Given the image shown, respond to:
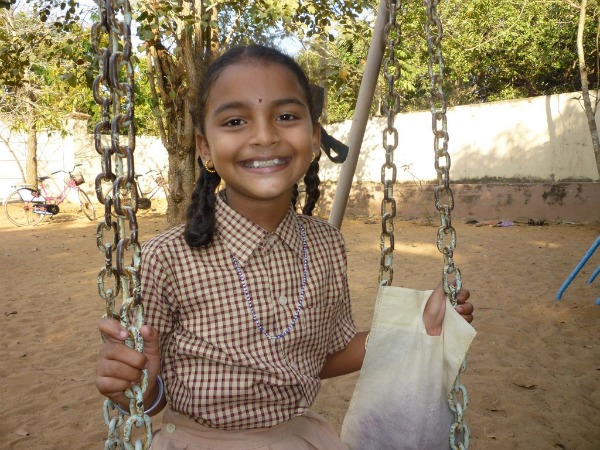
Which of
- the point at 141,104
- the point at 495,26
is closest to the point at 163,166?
the point at 141,104

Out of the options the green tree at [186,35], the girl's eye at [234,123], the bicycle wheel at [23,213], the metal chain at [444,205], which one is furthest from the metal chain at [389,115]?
the bicycle wheel at [23,213]

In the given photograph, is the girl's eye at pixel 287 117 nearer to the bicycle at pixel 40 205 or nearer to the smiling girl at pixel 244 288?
the smiling girl at pixel 244 288

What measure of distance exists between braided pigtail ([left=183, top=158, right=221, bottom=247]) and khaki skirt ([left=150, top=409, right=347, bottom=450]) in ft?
1.44

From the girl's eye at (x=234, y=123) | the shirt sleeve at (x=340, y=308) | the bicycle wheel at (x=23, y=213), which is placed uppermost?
the girl's eye at (x=234, y=123)

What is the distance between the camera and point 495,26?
12.6 metres

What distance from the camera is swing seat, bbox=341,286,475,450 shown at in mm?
1474

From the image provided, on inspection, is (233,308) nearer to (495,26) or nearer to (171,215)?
(171,215)

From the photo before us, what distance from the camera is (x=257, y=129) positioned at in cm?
141

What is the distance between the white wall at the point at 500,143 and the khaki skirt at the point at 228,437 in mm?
9154

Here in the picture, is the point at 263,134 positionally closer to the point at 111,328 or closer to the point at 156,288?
the point at 156,288

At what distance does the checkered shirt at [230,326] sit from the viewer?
134cm

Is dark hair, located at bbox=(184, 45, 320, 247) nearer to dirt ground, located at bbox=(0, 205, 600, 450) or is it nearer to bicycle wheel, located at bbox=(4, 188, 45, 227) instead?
dirt ground, located at bbox=(0, 205, 600, 450)

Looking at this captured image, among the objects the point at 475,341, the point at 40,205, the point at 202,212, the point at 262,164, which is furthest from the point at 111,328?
the point at 40,205

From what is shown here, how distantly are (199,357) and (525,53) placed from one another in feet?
45.1
